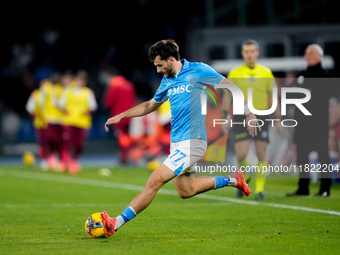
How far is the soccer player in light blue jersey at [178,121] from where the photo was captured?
8086mm

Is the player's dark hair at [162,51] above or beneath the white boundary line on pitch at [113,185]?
above

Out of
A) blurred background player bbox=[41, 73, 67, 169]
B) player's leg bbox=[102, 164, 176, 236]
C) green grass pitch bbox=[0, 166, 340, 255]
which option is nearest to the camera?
green grass pitch bbox=[0, 166, 340, 255]

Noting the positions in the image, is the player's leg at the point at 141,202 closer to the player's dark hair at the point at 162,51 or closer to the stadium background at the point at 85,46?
the player's dark hair at the point at 162,51

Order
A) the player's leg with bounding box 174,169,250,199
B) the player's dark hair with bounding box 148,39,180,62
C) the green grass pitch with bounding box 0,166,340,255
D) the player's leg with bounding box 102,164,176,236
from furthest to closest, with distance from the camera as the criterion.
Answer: the player's leg with bounding box 174,169,250,199 → the player's dark hair with bounding box 148,39,180,62 → the player's leg with bounding box 102,164,176,236 → the green grass pitch with bounding box 0,166,340,255

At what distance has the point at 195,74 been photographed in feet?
→ 27.9

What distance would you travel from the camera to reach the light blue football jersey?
841cm

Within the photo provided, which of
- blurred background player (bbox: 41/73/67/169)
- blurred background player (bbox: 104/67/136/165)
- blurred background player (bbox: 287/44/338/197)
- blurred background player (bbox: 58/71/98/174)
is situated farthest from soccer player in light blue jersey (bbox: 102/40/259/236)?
blurred background player (bbox: 104/67/136/165)

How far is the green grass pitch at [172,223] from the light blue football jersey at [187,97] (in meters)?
1.14

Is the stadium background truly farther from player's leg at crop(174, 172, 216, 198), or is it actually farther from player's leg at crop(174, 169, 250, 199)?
player's leg at crop(174, 172, 216, 198)

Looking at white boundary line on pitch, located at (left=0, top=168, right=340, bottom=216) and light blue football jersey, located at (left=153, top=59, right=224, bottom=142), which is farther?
white boundary line on pitch, located at (left=0, top=168, right=340, bottom=216)

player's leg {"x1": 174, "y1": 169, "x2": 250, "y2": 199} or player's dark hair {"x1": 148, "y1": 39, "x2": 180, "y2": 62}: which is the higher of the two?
player's dark hair {"x1": 148, "y1": 39, "x2": 180, "y2": 62}

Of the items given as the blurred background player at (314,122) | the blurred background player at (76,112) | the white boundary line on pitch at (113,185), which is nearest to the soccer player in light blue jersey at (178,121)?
the white boundary line on pitch at (113,185)

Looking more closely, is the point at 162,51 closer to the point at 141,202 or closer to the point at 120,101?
the point at 141,202

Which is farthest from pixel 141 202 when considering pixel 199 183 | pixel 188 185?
pixel 199 183
